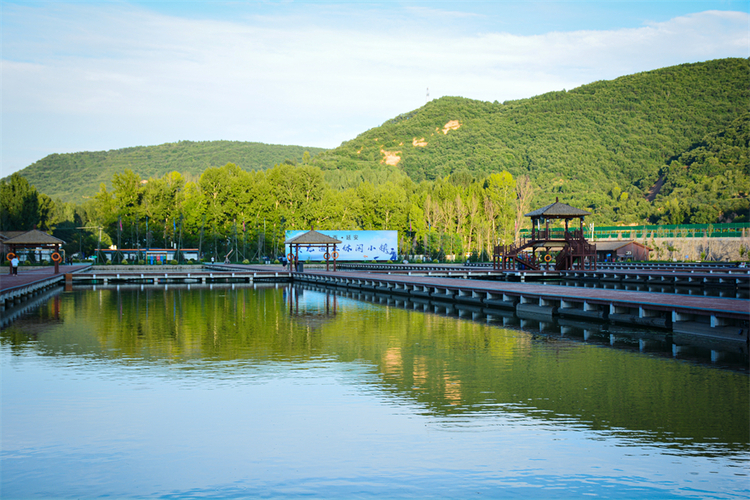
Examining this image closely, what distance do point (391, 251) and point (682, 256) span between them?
3139 centimetres

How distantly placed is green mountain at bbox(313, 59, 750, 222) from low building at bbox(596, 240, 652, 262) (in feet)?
123

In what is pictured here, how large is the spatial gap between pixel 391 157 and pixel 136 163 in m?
67.9

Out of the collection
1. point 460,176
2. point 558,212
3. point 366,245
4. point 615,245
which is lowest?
point 615,245

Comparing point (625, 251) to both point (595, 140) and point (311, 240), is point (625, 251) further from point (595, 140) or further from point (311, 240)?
point (595, 140)

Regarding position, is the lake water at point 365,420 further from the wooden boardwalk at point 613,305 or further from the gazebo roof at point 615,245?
the gazebo roof at point 615,245

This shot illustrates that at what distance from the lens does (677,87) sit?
143 meters

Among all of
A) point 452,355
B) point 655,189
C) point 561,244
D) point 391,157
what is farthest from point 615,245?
point 391,157

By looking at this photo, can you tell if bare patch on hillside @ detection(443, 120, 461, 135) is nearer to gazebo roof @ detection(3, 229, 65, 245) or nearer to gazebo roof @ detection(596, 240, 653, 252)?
gazebo roof @ detection(596, 240, 653, 252)

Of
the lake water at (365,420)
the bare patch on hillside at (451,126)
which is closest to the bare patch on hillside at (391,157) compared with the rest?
the bare patch on hillside at (451,126)

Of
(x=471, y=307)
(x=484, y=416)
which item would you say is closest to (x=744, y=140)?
(x=471, y=307)

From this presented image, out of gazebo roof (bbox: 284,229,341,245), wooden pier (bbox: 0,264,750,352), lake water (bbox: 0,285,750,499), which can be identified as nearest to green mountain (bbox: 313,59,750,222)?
gazebo roof (bbox: 284,229,341,245)

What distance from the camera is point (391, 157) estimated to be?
16388cm

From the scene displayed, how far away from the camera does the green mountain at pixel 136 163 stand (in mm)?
164875

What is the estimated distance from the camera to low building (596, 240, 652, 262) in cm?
7444
